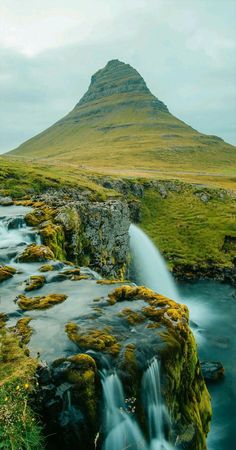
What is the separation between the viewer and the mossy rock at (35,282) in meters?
21.6

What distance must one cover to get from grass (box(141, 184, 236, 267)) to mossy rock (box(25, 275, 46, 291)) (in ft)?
155

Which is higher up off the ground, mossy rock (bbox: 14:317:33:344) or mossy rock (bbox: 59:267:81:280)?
mossy rock (bbox: 59:267:81:280)

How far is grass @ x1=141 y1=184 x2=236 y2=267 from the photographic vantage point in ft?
230

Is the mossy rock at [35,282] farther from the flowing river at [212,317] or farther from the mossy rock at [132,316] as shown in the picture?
the flowing river at [212,317]

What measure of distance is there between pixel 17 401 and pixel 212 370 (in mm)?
25123

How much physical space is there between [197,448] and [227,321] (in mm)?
31659

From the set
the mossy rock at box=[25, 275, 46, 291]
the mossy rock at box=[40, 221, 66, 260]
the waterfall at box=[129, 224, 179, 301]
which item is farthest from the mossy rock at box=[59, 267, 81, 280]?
the waterfall at box=[129, 224, 179, 301]

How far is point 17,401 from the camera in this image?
11.2 meters

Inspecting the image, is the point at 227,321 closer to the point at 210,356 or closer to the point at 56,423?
the point at 210,356

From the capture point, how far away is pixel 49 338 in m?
15.9

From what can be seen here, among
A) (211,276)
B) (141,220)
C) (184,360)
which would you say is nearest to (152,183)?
(141,220)

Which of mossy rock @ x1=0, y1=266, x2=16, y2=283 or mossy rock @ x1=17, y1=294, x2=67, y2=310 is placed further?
mossy rock @ x1=0, y1=266, x2=16, y2=283

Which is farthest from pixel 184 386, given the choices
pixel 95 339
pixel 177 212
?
pixel 177 212

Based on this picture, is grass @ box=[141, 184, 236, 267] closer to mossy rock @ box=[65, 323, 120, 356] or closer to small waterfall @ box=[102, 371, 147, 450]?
mossy rock @ box=[65, 323, 120, 356]
